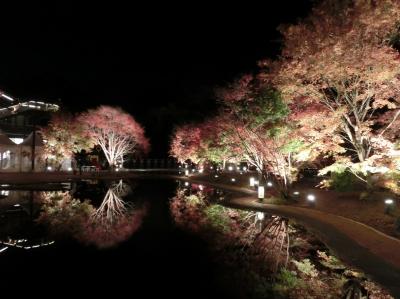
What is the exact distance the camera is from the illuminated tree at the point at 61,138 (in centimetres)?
4506

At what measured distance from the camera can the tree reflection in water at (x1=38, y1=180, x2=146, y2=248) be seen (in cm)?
1358

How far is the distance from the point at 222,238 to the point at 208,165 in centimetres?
4183

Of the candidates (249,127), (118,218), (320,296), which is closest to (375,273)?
(320,296)

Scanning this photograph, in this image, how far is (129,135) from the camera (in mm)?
52188

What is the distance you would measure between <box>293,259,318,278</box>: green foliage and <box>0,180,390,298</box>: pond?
23mm

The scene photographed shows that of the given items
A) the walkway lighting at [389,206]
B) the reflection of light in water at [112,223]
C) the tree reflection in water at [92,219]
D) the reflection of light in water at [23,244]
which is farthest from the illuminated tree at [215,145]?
the reflection of light in water at [23,244]

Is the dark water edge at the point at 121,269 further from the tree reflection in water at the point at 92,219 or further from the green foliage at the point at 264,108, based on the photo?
the green foliage at the point at 264,108

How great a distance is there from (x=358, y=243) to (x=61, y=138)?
38439 millimetres

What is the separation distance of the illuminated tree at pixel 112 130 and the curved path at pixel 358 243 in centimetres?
3344

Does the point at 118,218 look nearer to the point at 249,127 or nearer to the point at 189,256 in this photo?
the point at 189,256

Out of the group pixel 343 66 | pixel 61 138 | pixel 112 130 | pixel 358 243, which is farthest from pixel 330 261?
pixel 112 130

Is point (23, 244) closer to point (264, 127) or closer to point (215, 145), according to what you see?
point (264, 127)

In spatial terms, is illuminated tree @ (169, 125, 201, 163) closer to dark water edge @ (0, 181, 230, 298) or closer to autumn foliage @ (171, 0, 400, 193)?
autumn foliage @ (171, 0, 400, 193)

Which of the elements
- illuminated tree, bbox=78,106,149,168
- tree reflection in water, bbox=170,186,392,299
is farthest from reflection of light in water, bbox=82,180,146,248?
illuminated tree, bbox=78,106,149,168
